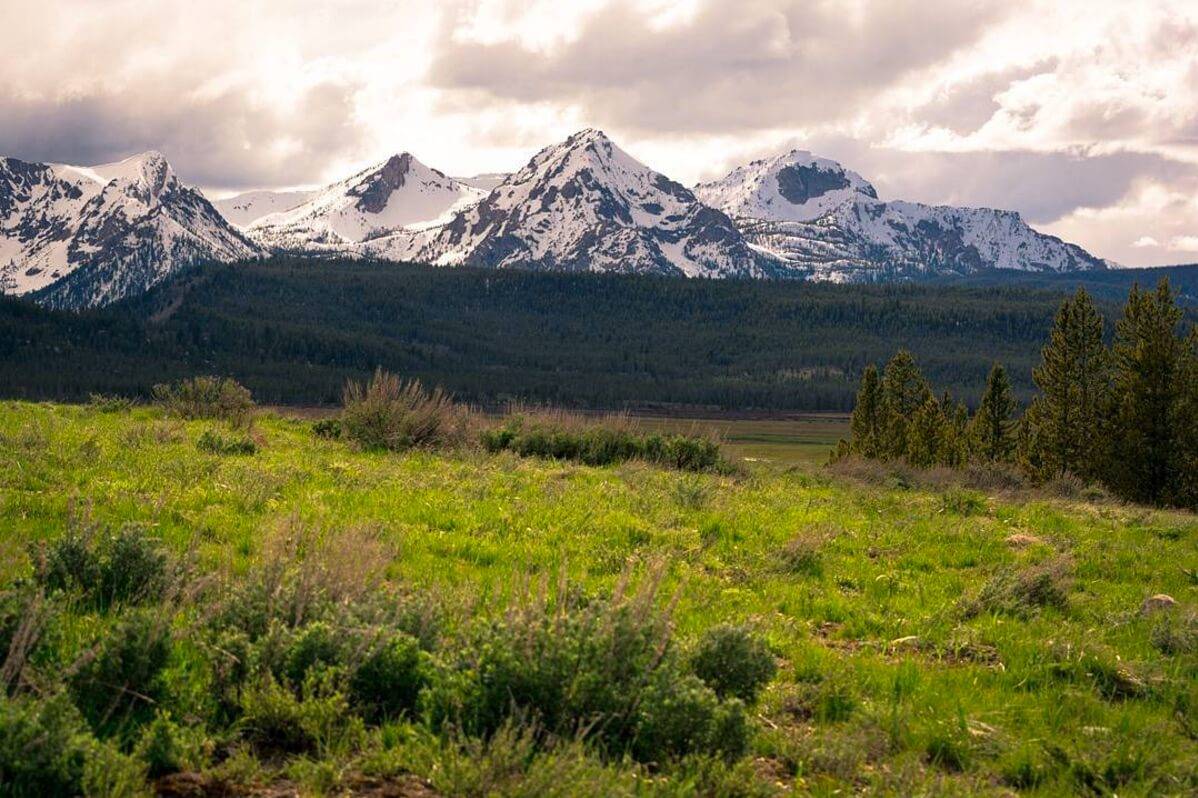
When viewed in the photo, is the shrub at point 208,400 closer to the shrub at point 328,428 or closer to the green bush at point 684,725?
the shrub at point 328,428

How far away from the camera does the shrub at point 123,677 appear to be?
534 cm

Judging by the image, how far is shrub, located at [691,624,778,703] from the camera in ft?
21.2

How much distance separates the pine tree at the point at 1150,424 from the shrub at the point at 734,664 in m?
39.0

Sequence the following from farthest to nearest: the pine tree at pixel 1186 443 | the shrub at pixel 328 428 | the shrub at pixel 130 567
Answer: the pine tree at pixel 1186 443
the shrub at pixel 328 428
the shrub at pixel 130 567

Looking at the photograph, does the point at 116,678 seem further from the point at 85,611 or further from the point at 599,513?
the point at 599,513

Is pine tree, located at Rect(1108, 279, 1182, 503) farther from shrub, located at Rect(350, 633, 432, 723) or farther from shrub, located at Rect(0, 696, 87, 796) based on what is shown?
shrub, located at Rect(0, 696, 87, 796)

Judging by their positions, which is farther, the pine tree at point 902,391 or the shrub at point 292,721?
the pine tree at point 902,391

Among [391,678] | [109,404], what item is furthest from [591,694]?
[109,404]

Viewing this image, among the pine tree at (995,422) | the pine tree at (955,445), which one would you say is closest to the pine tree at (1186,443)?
the pine tree at (955,445)

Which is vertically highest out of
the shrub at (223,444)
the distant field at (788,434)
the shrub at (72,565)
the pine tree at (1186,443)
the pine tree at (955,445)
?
the shrub at (72,565)

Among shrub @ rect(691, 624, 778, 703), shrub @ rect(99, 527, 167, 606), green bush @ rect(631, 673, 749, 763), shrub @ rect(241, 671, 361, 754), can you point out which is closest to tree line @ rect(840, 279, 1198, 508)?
shrub @ rect(691, 624, 778, 703)

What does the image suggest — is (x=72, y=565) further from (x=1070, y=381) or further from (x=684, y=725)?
(x=1070, y=381)

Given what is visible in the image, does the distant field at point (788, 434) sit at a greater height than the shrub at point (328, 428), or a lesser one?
lesser

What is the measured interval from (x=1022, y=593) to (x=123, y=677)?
8479 millimetres
